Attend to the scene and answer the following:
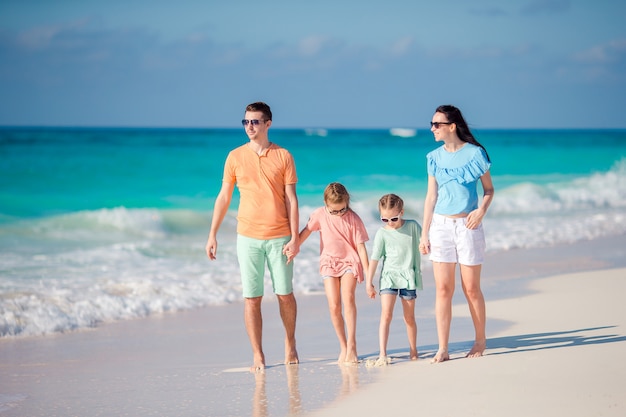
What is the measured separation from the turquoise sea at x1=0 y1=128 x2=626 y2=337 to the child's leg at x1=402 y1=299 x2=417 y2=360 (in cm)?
301

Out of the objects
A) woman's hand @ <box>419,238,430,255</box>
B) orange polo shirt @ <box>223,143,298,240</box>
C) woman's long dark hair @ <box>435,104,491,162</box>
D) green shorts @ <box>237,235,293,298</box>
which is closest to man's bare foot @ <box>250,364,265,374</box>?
green shorts @ <box>237,235,293,298</box>

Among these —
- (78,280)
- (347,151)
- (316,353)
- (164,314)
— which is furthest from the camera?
(347,151)

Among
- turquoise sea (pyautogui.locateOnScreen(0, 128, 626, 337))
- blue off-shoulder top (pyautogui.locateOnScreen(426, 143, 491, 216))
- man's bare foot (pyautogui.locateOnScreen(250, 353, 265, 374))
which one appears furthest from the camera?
turquoise sea (pyautogui.locateOnScreen(0, 128, 626, 337))

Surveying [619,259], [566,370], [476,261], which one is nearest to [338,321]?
[476,261]

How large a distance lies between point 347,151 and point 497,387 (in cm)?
4121

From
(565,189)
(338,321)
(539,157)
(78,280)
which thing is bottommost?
(338,321)

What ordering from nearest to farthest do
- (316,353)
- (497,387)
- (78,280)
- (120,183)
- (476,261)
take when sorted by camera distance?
1. (497,387)
2. (476,261)
3. (316,353)
4. (78,280)
5. (120,183)

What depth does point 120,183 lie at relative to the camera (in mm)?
27219

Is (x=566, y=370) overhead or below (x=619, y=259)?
below

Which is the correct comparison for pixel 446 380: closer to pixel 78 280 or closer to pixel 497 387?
pixel 497 387

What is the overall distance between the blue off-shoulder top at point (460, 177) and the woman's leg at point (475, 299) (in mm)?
363

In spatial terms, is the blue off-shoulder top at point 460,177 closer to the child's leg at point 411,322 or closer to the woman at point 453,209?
the woman at point 453,209

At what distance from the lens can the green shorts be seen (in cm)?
542

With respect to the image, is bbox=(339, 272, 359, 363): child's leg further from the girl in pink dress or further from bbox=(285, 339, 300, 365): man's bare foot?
bbox=(285, 339, 300, 365): man's bare foot
